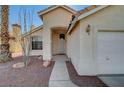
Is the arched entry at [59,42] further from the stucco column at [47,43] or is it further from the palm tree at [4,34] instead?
the palm tree at [4,34]

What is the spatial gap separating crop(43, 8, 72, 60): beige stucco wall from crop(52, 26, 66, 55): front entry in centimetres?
503

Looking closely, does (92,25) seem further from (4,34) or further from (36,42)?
(36,42)

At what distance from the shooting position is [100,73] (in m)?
7.64

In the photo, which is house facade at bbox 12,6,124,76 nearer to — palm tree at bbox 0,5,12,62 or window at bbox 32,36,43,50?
palm tree at bbox 0,5,12,62

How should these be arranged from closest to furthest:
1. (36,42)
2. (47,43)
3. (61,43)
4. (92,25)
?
(92,25)
(47,43)
(36,42)
(61,43)

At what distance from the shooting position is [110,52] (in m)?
7.79

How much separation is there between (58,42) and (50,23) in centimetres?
581

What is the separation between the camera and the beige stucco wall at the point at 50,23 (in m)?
13.0

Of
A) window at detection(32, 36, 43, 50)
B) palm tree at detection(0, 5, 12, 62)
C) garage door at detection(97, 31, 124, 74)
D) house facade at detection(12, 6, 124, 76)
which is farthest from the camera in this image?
window at detection(32, 36, 43, 50)

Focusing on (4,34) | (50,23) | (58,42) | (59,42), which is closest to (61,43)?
(59,42)

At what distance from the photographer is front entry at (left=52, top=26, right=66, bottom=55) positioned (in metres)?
18.5

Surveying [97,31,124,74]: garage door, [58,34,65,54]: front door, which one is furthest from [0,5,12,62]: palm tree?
[97,31,124,74]: garage door

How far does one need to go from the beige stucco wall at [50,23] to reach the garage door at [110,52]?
6255 mm
